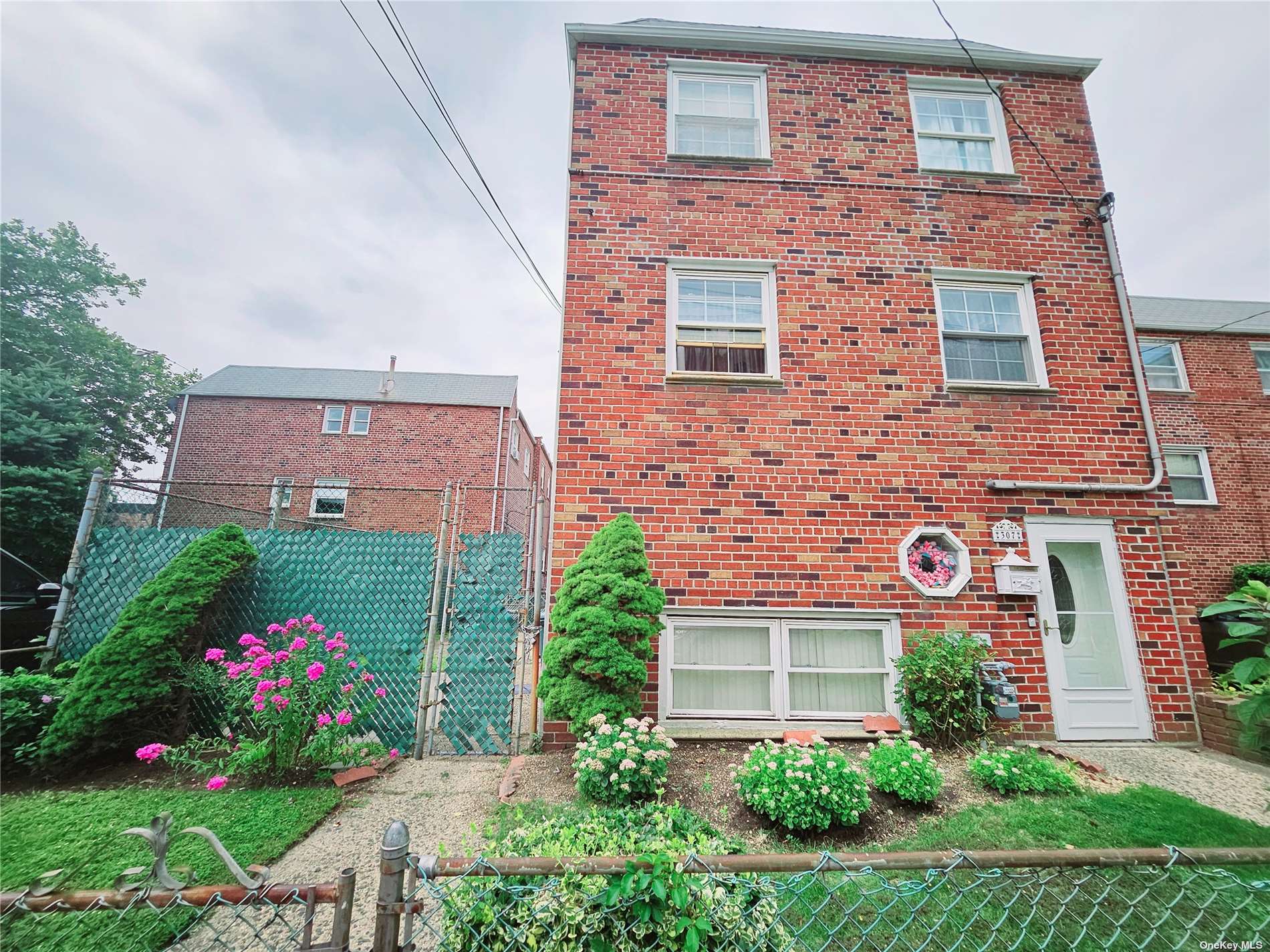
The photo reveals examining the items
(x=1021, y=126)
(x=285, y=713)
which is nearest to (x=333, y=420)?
(x=285, y=713)

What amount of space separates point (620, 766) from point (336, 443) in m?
18.0

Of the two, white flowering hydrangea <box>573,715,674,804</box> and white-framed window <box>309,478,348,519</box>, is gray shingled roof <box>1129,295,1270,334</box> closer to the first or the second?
white flowering hydrangea <box>573,715,674,804</box>

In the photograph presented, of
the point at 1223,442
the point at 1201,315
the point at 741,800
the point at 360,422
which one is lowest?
the point at 741,800

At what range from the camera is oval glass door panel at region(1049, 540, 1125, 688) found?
5.20 meters

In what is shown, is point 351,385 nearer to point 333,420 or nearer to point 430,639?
point 333,420

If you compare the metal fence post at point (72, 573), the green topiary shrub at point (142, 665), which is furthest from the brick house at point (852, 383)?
the metal fence post at point (72, 573)

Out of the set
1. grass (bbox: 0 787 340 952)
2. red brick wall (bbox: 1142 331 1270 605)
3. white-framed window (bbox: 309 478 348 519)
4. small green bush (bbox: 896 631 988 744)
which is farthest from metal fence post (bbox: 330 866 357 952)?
white-framed window (bbox: 309 478 348 519)

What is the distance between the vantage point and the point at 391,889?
1.33 metres

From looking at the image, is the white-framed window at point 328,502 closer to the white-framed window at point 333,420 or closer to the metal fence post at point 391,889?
the white-framed window at point 333,420

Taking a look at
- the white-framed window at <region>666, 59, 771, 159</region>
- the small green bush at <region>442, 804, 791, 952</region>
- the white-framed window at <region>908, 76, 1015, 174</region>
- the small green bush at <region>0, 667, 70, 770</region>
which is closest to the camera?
the small green bush at <region>442, 804, 791, 952</region>

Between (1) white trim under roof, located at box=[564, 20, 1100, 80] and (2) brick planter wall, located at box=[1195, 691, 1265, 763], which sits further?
(1) white trim under roof, located at box=[564, 20, 1100, 80]

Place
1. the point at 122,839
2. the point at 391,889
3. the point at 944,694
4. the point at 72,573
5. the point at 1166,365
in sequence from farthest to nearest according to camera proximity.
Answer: the point at 1166,365
the point at 72,573
the point at 944,694
the point at 122,839
the point at 391,889

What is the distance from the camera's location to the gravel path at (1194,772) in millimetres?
3789

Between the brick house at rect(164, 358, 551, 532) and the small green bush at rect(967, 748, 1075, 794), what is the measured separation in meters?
14.6
